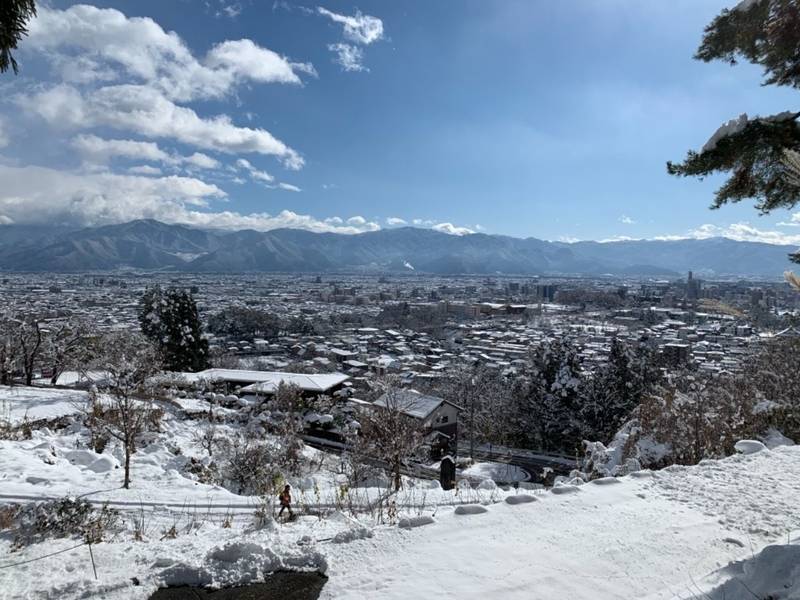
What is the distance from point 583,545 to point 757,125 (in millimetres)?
3543

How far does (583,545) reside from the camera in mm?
3441

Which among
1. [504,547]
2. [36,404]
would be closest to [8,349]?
[36,404]

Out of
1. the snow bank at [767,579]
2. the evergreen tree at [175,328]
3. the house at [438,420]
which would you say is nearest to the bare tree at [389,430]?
the house at [438,420]

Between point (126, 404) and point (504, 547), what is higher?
point (504, 547)

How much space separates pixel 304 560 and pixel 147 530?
8.50 feet

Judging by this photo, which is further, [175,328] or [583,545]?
[175,328]

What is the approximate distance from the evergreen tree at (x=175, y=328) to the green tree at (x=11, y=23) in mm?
21462

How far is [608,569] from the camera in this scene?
308cm

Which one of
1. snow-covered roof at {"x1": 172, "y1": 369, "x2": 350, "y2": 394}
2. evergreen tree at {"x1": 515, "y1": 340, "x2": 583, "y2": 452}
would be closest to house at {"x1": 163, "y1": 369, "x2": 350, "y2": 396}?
snow-covered roof at {"x1": 172, "y1": 369, "x2": 350, "y2": 394}

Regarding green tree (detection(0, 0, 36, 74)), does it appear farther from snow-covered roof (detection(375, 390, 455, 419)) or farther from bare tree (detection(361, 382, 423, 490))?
snow-covered roof (detection(375, 390, 455, 419))

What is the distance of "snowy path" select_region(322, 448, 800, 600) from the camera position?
2.86 meters

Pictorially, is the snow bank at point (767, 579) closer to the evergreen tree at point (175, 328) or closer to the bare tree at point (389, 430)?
the bare tree at point (389, 430)

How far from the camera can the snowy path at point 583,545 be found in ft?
9.39

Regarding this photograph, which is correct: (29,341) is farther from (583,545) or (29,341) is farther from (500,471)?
(583,545)
